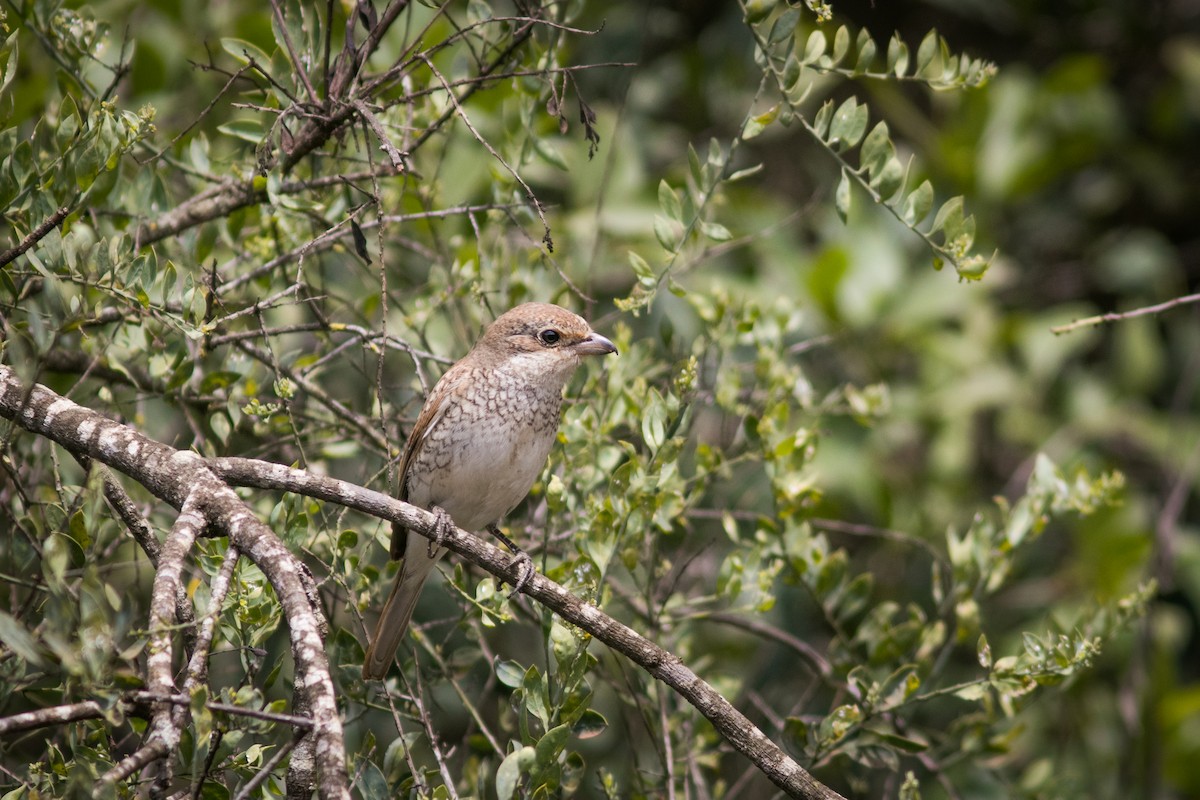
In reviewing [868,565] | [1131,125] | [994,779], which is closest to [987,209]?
[1131,125]

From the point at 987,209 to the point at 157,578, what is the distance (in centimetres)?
568

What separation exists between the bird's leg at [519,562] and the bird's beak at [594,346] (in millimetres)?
707

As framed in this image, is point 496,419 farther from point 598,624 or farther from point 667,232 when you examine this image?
point 598,624

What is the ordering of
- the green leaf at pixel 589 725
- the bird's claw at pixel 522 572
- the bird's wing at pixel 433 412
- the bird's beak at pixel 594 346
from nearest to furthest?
the bird's claw at pixel 522 572 → the green leaf at pixel 589 725 → the bird's beak at pixel 594 346 → the bird's wing at pixel 433 412

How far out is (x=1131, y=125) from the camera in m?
7.46

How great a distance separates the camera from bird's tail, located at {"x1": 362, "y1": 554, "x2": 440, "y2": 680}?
347 centimetres

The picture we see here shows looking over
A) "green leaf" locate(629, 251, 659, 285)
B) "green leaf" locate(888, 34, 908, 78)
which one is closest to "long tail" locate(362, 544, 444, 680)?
"green leaf" locate(629, 251, 659, 285)

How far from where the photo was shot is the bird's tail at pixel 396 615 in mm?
3475

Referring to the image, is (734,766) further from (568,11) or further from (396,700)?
(568,11)

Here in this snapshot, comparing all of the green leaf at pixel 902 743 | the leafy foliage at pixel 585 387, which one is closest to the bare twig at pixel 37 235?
the leafy foliage at pixel 585 387

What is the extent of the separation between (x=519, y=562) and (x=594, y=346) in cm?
89

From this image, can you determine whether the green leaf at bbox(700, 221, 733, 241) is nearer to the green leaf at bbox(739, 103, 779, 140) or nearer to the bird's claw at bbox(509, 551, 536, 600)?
the green leaf at bbox(739, 103, 779, 140)

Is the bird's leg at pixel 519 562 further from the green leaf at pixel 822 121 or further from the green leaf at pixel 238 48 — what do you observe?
the green leaf at pixel 238 48

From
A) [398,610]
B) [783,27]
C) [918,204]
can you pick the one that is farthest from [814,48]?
[398,610]
